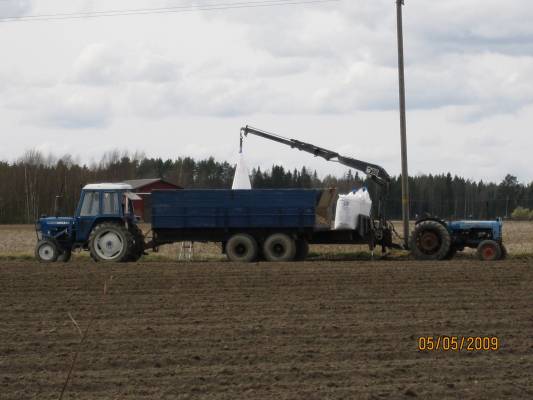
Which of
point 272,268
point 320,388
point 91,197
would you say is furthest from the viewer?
point 91,197

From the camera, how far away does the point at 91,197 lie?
24328 mm

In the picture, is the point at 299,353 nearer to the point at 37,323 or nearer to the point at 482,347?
the point at 482,347

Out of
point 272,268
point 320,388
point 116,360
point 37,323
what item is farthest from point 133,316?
point 272,268

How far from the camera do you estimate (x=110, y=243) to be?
79.0ft

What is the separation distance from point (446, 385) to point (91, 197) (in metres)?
16.9

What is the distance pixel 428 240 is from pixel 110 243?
29.5 ft

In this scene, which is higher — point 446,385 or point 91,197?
point 91,197

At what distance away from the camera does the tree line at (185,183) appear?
2446 inches

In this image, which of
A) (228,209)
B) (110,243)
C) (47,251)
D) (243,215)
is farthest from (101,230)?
(243,215)

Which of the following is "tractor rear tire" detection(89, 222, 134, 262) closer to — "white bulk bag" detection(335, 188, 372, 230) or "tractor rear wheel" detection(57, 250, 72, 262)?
"tractor rear wheel" detection(57, 250, 72, 262)

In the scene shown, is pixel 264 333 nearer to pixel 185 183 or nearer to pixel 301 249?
pixel 301 249

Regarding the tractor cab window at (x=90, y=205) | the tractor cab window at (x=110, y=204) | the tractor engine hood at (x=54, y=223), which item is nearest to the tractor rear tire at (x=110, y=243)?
the tractor cab window at (x=110, y=204)

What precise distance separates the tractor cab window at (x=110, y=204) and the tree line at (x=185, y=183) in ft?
70.4

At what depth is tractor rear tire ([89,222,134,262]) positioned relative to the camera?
2391 centimetres
